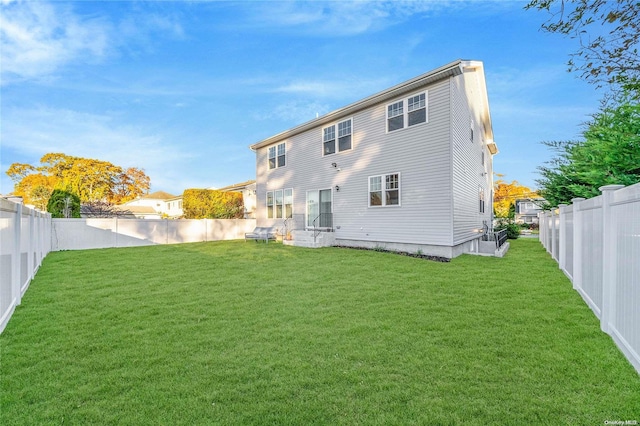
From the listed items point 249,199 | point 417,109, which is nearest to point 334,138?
point 417,109

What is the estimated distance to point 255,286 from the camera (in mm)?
6566

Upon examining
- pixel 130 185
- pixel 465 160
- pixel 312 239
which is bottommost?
pixel 312 239

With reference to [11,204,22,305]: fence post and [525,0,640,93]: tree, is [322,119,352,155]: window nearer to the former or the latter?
[525,0,640,93]: tree

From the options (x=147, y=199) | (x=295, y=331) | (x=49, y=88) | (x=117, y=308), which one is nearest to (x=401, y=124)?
(x=295, y=331)

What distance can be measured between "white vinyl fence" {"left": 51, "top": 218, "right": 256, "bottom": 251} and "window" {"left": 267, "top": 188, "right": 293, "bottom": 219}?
3.54m

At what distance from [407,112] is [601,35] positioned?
7393mm

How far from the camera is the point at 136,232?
16438 millimetres

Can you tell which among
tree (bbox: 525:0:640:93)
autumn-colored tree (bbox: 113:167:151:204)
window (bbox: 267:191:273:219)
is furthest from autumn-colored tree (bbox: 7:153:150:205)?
tree (bbox: 525:0:640:93)

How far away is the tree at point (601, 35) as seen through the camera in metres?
3.84

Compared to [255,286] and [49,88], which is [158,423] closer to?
[255,286]

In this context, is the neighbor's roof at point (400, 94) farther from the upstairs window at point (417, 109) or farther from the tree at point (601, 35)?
the tree at point (601, 35)

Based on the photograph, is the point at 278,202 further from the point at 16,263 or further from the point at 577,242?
the point at 577,242

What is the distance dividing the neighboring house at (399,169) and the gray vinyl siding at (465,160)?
0.12ft

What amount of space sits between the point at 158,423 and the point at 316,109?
1610 centimetres
